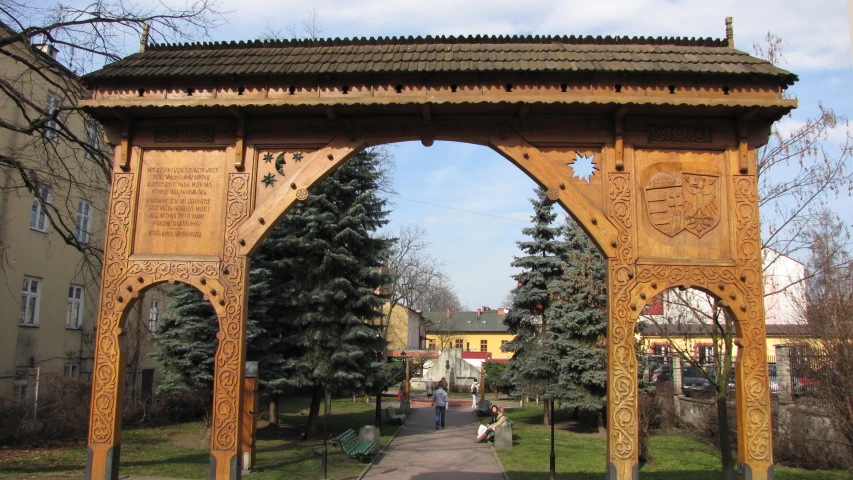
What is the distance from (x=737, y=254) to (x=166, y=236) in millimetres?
6569

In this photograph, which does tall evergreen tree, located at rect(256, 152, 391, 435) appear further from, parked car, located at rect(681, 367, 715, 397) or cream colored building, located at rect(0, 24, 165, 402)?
parked car, located at rect(681, 367, 715, 397)

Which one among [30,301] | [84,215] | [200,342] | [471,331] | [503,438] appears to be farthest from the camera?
[471,331]

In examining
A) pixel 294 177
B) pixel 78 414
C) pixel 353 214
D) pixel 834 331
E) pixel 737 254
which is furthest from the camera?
pixel 353 214

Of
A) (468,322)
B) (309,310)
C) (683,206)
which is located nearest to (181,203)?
(683,206)

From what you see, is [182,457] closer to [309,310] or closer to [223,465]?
[309,310]

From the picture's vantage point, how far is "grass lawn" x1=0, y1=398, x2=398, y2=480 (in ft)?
41.4

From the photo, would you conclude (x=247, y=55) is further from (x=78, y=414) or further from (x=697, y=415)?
(x=697, y=415)

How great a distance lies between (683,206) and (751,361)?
1.83 meters

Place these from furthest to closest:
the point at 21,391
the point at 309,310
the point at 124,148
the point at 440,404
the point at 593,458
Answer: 1. the point at 440,404
2. the point at 309,310
3. the point at 21,391
4. the point at 593,458
5. the point at 124,148

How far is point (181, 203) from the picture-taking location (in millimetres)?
7473

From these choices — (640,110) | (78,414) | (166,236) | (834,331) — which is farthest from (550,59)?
(78,414)

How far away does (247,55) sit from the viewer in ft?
25.5

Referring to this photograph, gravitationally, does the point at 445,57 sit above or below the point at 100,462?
above

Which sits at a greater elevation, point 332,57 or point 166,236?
point 332,57
